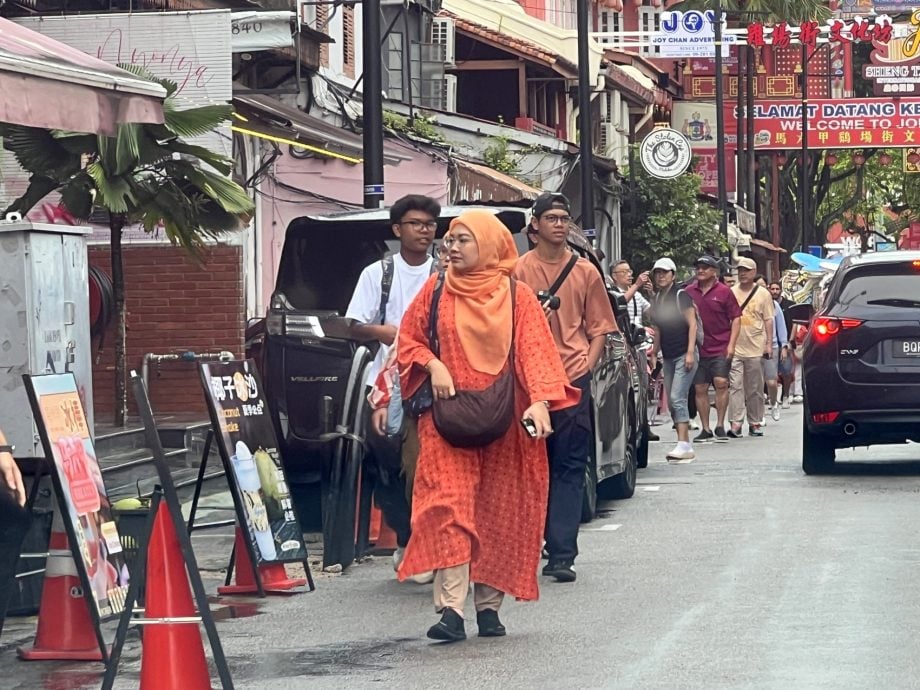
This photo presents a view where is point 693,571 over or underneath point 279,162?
underneath

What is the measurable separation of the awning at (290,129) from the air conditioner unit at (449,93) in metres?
11.8

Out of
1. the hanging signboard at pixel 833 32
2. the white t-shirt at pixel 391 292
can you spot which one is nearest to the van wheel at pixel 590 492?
the white t-shirt at pixel 391 292

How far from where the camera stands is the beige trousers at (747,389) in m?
20.1

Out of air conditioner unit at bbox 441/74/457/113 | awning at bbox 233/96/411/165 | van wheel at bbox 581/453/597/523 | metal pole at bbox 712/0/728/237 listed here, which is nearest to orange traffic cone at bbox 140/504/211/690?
van wheel at bbox 581/453/597/523

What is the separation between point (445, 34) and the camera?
3067 cm

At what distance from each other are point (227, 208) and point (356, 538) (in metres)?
5.28

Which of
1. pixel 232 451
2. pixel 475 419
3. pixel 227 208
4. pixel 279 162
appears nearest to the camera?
pixel 475 419

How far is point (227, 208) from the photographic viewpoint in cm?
1526

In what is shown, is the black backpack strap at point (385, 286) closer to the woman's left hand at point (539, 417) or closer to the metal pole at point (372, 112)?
the woman's left hand at point (539, 417)

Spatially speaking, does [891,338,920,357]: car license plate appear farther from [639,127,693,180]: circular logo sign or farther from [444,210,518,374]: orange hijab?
[639,127,693,180]: circular logo sign

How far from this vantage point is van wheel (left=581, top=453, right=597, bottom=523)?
11836 mm

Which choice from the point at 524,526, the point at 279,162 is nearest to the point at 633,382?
the point at 524,526

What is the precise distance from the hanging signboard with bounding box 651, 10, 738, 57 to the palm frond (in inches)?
982

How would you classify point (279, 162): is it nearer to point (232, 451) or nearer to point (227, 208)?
point (227, 208)
